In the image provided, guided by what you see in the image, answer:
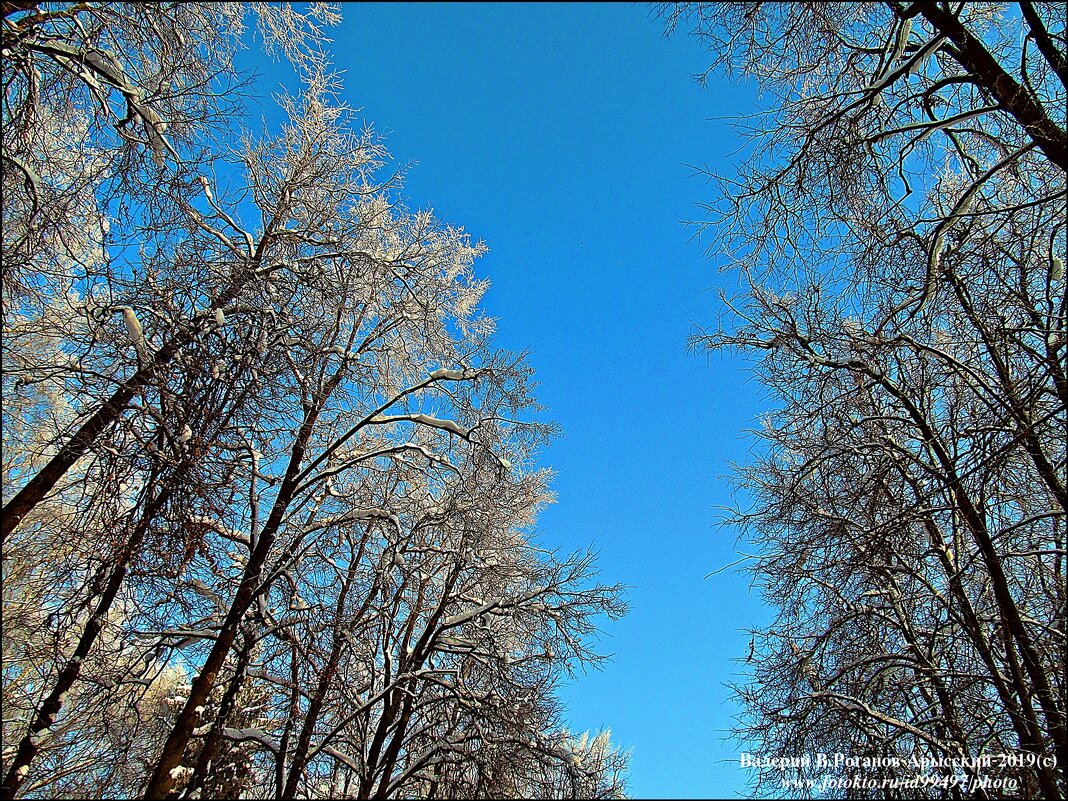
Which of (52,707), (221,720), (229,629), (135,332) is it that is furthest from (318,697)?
(135,332)

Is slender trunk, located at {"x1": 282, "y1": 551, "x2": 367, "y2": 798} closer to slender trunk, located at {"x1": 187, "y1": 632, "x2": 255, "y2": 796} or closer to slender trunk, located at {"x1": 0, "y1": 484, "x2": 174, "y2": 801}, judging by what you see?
slender trunk, located at {"x1": 187, "y1": 632, "x2": 255, "y2": 796}

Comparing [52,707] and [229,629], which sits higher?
[229,629]

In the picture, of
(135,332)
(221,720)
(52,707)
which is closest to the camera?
(135,332)

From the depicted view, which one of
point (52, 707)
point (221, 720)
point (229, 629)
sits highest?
point (229, 629)

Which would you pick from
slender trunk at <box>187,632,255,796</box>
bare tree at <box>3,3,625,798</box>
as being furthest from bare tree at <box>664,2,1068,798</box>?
slender trunk at <box>187,632,255,796</box>

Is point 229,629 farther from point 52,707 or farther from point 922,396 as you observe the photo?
point 922,396

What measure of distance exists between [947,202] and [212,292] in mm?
7509

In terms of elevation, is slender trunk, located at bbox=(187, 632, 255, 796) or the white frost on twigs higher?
the white frost on twigs

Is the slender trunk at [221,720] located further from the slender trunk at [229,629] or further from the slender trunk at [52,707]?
the slender trunk at [52,707]

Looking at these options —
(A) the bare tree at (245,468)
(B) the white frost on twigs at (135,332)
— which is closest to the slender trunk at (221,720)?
(A) the bare tree at (245,468)

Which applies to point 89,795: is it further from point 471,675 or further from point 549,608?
point 549,608

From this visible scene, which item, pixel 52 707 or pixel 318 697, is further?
pixel 318 697

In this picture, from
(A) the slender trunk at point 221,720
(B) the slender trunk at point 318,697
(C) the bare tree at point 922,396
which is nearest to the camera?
(C) the bare tree at point 922,396

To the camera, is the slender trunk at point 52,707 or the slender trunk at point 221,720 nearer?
the slender trunk at point 52,707
